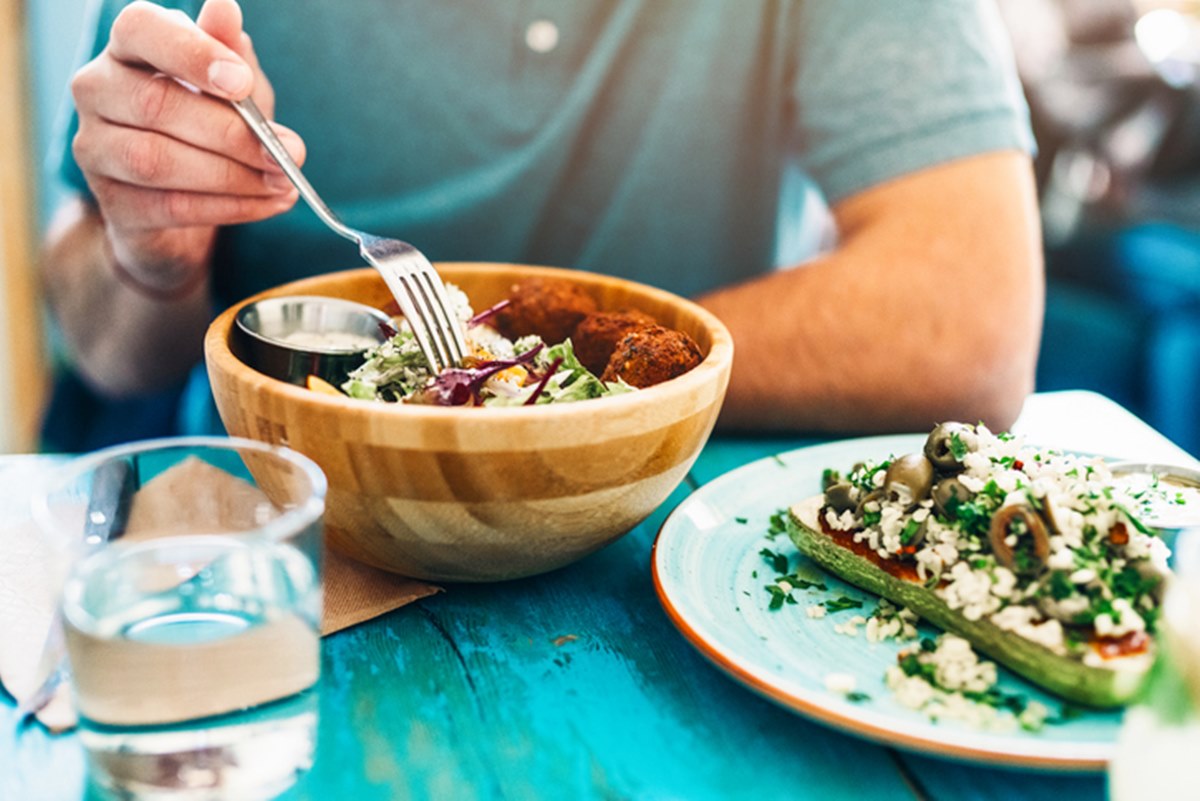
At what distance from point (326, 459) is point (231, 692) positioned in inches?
8.1

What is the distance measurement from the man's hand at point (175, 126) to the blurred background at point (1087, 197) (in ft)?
9.19

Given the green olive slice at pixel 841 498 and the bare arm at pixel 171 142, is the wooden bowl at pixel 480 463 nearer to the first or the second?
the green olive slice at pixel 841 498

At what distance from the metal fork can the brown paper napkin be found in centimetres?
21

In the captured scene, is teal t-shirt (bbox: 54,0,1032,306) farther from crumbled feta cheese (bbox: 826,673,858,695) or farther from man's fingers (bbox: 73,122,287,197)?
crumbled feta cheese (bbox: 826,673,858,695)

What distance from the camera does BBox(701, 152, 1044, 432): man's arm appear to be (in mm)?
1438

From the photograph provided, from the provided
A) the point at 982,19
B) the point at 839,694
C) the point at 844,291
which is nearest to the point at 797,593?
the point at 839,694

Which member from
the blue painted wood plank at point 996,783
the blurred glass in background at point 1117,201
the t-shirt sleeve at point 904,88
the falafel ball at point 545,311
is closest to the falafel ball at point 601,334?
the falafel ball at point 545,311

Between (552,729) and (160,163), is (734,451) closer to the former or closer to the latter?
(552,729)

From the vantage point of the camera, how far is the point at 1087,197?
159 inches

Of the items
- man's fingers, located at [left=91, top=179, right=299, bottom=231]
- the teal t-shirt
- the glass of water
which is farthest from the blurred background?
the glass of water

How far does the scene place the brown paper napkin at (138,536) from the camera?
0.79 metres

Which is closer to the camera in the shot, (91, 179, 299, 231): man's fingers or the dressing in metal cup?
the dressing in metal cup

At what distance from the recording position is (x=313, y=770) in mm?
721

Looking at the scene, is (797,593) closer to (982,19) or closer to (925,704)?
(925,704)
